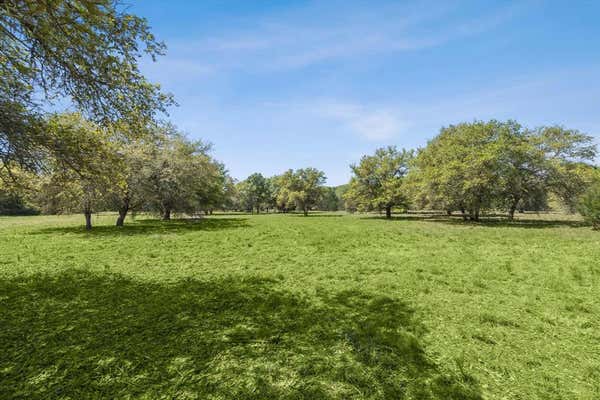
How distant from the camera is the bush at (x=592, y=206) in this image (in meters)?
22.3

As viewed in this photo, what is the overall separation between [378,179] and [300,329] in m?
43.2

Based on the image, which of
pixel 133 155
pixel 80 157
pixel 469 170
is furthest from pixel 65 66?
pixel 469 170

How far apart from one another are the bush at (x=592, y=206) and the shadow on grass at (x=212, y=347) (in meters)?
28.9

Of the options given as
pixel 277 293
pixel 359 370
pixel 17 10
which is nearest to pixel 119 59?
pixel 17 10

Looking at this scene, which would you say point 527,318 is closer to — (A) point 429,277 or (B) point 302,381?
(A) point 429,277

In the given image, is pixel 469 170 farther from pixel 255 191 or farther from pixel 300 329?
pixel 255 191

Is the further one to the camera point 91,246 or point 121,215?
point 121,215

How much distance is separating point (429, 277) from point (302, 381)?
6.56m

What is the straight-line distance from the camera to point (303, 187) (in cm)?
6469

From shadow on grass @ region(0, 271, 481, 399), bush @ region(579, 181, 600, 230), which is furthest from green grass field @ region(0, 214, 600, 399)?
bush @ region(579, 181, 600, 230)

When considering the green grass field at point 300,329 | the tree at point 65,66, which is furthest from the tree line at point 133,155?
the green grass field at point 300,329

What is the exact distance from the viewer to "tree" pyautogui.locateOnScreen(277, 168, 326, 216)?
63656mm

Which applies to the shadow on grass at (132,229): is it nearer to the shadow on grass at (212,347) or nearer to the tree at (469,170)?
the shadow on grass at (212,347)

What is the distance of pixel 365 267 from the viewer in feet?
32.0
